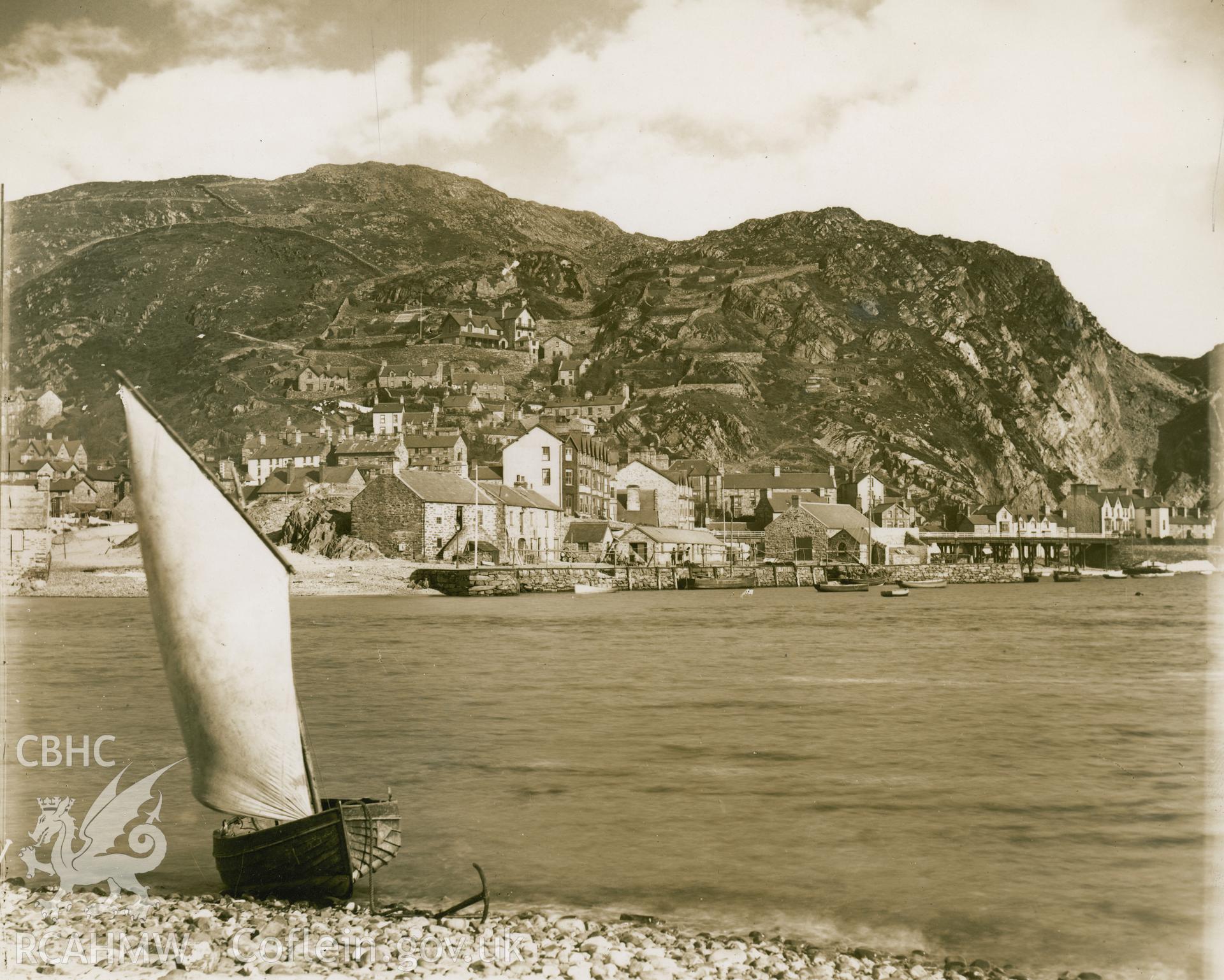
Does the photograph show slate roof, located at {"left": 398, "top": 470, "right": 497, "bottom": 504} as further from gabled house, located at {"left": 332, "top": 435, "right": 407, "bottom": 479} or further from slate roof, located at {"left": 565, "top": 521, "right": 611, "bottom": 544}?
gabled house, located at {"left": 332, "top": 435, "right": 407, "bottom": 479}

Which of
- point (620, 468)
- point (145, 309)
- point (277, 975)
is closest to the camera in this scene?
point (277, 975)

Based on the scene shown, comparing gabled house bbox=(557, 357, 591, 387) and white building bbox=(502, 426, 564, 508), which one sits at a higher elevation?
gabled house bbox=(557, 357, 591, 387)

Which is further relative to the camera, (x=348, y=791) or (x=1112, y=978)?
(x=348, y=791)

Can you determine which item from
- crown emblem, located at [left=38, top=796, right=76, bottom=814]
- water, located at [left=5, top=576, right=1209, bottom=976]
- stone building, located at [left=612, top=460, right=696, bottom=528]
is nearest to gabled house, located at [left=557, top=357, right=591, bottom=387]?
stone building, located at [left=612, top=460, right=696, bottom=528]

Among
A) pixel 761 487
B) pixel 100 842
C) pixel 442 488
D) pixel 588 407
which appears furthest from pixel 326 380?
pixel 100 842

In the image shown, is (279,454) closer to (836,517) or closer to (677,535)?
(677,535)

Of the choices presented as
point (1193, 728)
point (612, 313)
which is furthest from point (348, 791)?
point (612, 313)

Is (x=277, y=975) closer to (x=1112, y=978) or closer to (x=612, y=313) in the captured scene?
(x=1112, y=978)
